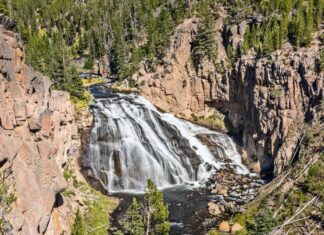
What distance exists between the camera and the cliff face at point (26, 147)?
29.8 metres

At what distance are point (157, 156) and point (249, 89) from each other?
765 inches

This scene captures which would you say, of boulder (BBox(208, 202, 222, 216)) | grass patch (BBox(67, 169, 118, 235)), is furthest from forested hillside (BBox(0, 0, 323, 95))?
boulder (BBox(208, 202, 222, 216))

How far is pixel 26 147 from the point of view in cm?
→ 3297

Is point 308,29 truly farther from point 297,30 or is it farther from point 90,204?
point 90,204

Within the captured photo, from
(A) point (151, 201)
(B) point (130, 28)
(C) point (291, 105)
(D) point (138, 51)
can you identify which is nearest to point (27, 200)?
(A) point (151, 201)

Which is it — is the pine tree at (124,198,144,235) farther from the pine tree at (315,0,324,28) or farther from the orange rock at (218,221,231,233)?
the pine tree at (315,0,324,28)

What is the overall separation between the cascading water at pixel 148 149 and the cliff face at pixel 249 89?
5.66 meters

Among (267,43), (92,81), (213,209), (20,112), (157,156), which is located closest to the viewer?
(20,112)

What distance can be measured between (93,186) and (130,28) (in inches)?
2842

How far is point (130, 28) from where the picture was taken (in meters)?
114

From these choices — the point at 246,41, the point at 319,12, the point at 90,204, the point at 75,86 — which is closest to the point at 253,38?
the point at 246,41

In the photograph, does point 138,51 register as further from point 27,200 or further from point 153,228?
point 27,200

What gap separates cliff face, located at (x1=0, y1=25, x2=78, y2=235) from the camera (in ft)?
97.8

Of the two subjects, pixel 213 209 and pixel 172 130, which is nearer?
pixel 213 209
